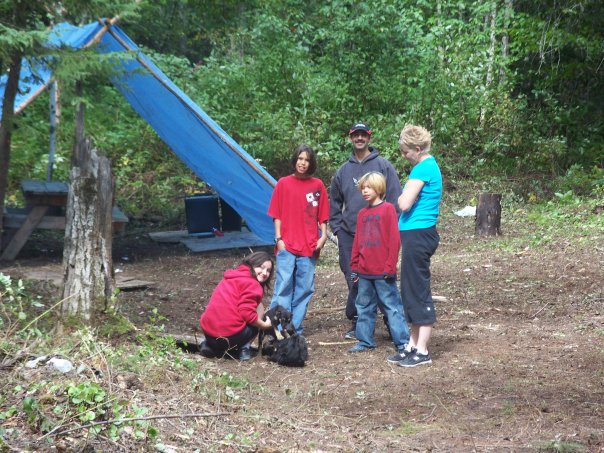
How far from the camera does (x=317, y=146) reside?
15.9 metres

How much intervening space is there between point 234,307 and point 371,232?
111 cm

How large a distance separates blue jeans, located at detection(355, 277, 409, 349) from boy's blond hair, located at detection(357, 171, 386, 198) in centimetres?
65

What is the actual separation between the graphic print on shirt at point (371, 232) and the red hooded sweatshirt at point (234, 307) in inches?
32.6

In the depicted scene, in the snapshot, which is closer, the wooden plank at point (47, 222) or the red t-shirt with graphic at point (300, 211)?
the red t-shirt with graphic at point (300, 211)

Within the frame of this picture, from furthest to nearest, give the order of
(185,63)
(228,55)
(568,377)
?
(228,55) < (185,63) < (568,377)

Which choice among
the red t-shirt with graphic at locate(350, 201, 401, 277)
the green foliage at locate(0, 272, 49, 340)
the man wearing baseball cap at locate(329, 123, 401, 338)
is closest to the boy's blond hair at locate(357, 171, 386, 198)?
the red t-shirt with graphic at locate(350, 201, 401, 277)

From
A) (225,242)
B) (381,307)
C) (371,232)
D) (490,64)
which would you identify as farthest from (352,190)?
(490,64)

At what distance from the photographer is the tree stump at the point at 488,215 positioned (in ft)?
39.2

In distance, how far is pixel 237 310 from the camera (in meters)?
6.25

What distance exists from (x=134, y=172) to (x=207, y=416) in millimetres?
11696

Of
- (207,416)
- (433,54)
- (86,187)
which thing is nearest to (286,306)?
(86,187)

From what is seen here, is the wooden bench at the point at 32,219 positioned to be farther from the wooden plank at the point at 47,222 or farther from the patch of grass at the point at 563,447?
the patch of grass at the point at 563,447

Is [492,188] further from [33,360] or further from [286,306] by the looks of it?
[33,360]

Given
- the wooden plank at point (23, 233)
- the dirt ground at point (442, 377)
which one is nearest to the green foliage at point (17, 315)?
the dirt ground at point (442, 377)
